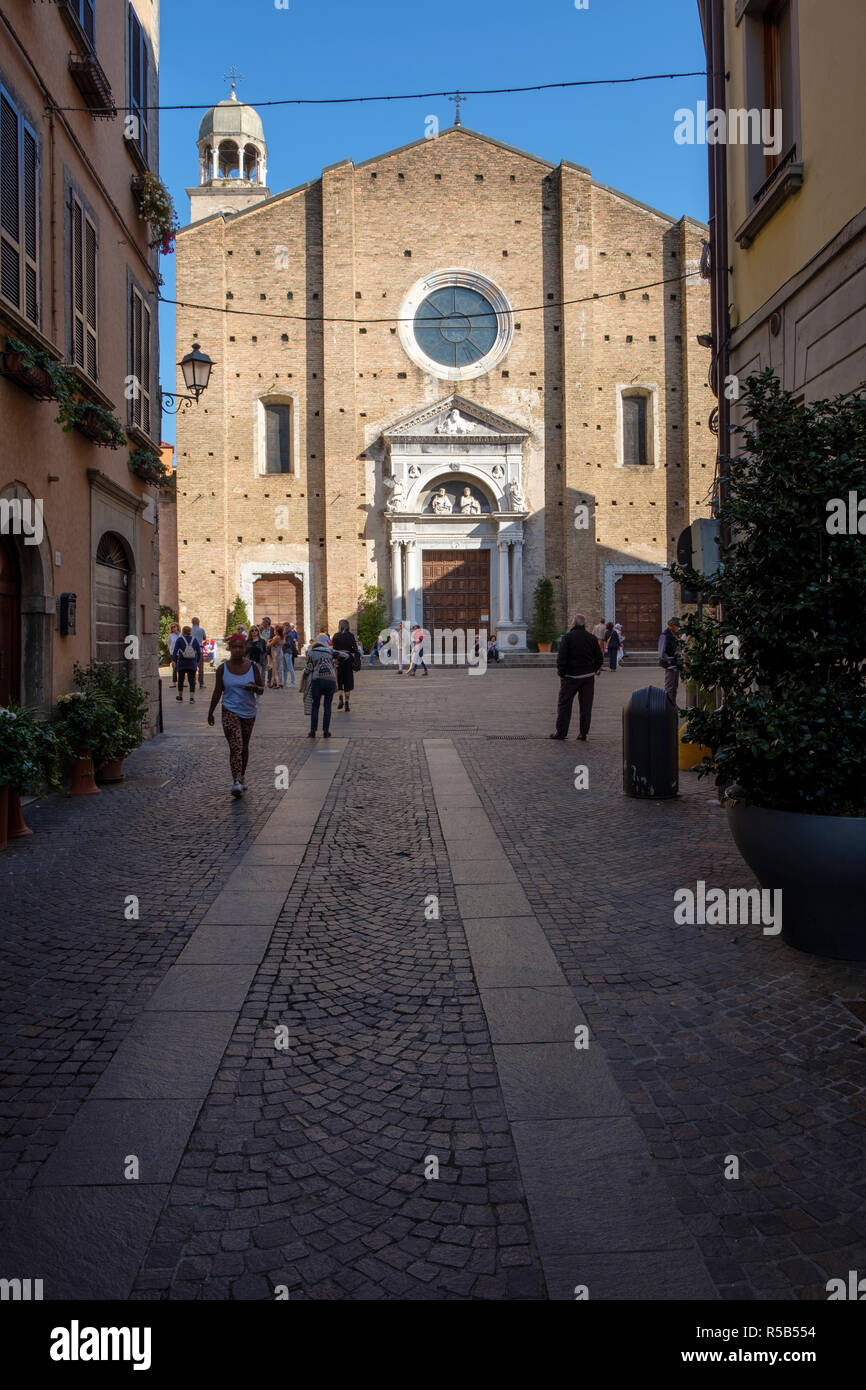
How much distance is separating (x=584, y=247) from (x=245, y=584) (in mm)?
16997

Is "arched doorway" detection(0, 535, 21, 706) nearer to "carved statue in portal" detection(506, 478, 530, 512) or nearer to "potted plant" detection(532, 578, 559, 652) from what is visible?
"potted plant" detection(532, 578, 559, 652)

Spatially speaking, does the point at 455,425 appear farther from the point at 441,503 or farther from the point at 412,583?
the point at 412,583

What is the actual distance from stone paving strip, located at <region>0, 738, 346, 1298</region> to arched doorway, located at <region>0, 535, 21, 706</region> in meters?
4.70

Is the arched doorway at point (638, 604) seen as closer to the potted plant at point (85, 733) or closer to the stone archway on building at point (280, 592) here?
the stone archway on building at point (280, 592)

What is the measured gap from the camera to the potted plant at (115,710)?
9.22 metres

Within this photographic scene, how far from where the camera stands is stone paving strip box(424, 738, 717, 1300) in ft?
7.14

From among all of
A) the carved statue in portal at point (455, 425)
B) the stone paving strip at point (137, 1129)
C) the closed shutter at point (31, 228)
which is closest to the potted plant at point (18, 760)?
the stone paving strip at point (137, 1129)

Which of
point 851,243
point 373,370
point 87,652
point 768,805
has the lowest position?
point 768,805

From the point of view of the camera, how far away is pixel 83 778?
8.87m

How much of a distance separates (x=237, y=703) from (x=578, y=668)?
4.90 m

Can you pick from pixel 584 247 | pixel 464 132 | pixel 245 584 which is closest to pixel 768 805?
pixel 245 584

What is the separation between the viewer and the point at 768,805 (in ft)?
14.2

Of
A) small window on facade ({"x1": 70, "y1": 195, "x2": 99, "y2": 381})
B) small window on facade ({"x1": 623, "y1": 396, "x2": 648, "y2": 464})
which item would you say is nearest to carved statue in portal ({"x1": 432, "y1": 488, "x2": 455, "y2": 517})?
small window on facade ({"x1": 623, "y1": 396, "x2": 648, "y2": 464})
